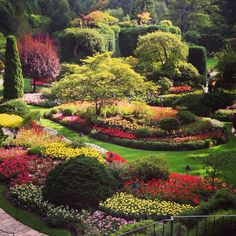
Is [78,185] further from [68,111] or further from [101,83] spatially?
[68,111]

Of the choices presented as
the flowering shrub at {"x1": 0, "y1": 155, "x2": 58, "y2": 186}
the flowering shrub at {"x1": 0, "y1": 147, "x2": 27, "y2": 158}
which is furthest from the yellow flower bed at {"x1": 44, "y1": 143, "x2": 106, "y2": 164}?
the flowering shrub at {"x1": 0, "y1": 147, "x2": 27, "y2": 158}

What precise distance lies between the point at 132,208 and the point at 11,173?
187 inches

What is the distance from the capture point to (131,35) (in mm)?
41281

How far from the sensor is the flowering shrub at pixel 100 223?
998 cm

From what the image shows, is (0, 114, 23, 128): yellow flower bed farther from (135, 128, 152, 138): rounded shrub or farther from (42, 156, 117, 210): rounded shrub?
(42, 156, 117, 210): rounded shrub

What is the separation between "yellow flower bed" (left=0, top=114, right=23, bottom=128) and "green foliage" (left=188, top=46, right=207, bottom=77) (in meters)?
18.2

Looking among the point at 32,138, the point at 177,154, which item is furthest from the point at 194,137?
the point at 32,138

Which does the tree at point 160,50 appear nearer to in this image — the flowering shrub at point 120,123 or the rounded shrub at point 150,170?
the flowering shrub at point 120,123

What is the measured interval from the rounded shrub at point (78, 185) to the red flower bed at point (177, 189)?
97 cm

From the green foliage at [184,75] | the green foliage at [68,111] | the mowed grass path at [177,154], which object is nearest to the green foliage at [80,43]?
the green foliage at [184,75]

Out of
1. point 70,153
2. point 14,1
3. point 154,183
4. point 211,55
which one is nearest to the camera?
point 154,183

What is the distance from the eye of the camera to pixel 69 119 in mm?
21859

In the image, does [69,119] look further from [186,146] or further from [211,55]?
[211,55]

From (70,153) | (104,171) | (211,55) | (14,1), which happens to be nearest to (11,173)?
(70,153)
